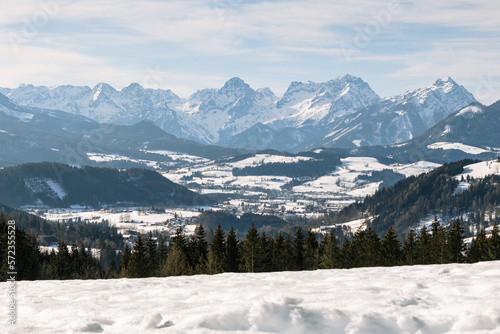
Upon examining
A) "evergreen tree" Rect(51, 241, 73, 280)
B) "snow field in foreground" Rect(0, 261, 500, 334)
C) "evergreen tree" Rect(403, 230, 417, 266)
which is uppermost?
"snow field in foreground" Rect(0, 261, 500, 334)

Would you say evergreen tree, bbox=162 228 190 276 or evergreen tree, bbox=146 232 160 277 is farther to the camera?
evergreen tree, bbox=146 232 160 277

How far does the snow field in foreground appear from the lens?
18719 millimetres

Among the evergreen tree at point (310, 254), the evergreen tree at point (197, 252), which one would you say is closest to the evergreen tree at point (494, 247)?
the evergreen tree at point (310, 254)

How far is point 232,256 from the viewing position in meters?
86.5

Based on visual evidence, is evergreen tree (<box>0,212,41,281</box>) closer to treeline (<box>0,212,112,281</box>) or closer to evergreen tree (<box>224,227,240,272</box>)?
treeline (<box>0,212,112,281</box>)

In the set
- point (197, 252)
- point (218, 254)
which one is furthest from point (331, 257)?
point (197, 252)

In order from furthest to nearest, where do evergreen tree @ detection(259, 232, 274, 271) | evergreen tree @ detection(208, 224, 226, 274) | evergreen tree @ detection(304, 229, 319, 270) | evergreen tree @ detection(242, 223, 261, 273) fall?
evergreen tree @ detection(304, 229, 319, 270) → evergreen tree @ detection(259, 232, 274, 271) → evergreen tree @ detection(242, 223, 261, 273) → evergreen tree @ detection(208, 224, 226, 274)

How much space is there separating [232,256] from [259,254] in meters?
4.83

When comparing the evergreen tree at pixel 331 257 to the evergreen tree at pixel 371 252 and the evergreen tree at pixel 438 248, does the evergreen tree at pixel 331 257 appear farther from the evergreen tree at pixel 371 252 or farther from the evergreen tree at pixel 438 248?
the evergreen tree at pixel 438 248

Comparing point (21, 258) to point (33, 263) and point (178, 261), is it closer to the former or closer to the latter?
point (33, 263)

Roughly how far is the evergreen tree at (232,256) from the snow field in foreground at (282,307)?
56.2 m

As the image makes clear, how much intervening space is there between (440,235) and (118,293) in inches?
3070

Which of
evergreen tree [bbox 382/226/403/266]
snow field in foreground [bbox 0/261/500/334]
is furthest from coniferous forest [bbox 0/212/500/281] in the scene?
snow field in foreground [bbox 0/261/500/334]

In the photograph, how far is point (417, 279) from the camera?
28.5 metres
